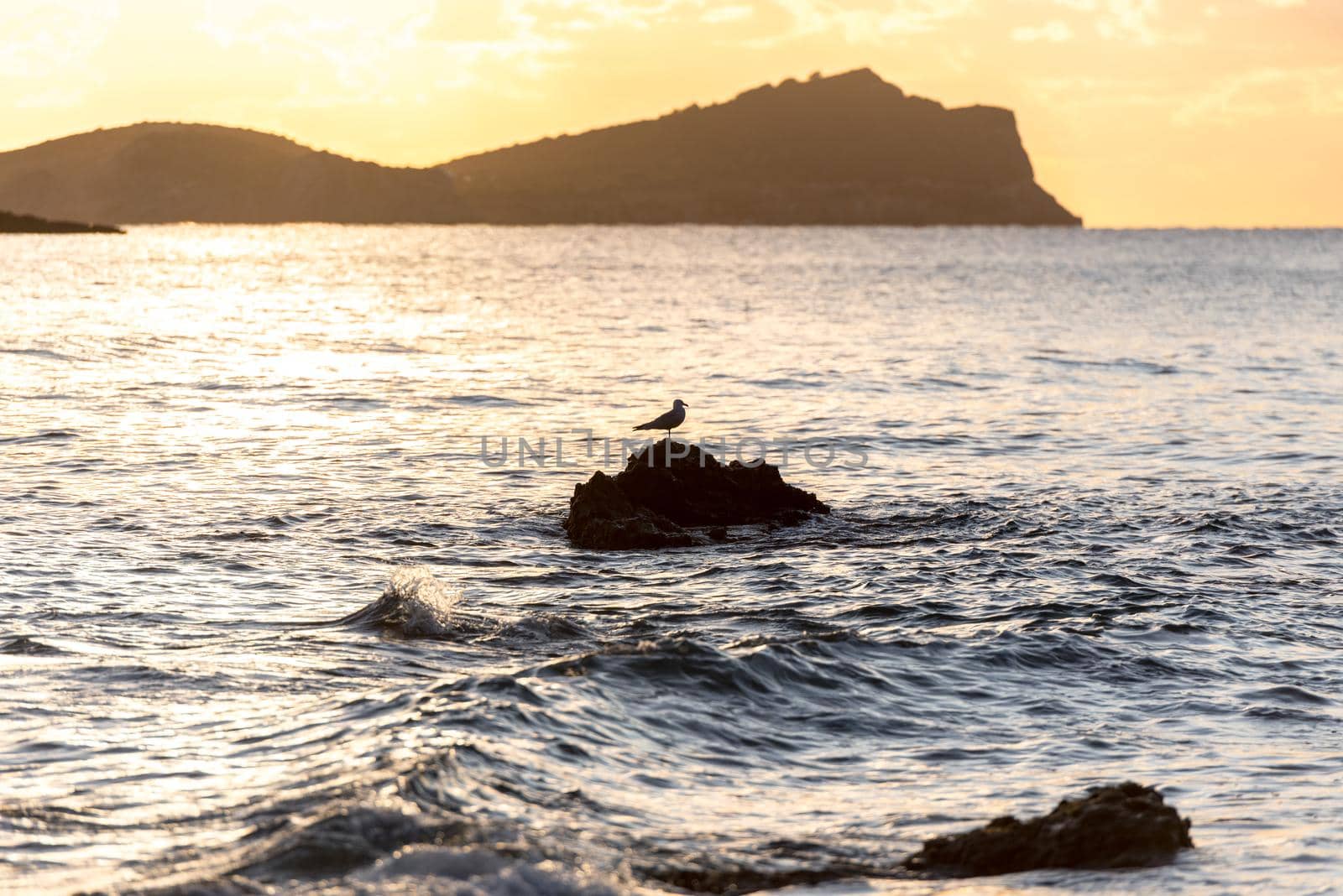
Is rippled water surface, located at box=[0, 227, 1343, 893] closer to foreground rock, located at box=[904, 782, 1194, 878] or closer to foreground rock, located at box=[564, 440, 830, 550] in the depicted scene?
foreground rock, located at box=[904, 782, 1194, 878]

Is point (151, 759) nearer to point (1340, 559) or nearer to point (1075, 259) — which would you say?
point (1340, 559)

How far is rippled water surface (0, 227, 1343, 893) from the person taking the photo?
31.9 ft

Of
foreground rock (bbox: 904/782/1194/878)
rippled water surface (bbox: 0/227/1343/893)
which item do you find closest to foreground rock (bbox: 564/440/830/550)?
rippled water surface (bbox: 0/227/1343/893)

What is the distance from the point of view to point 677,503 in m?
21.8

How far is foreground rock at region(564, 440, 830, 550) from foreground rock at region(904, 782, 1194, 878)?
10945 millimetres

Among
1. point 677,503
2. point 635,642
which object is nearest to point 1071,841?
point 635,642

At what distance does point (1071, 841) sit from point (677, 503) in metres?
12.7

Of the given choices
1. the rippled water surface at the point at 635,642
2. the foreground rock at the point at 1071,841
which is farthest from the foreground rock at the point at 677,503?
the foreground rock at the point at 1071,841

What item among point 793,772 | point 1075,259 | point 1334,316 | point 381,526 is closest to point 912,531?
point 381,526

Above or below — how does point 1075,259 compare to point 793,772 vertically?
above

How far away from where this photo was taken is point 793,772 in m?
11.4

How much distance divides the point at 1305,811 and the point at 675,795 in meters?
4.72

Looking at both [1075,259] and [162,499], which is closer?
[162,499]

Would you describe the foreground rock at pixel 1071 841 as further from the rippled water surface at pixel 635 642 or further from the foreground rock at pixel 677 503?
the foreground rock at pixel 677 503
